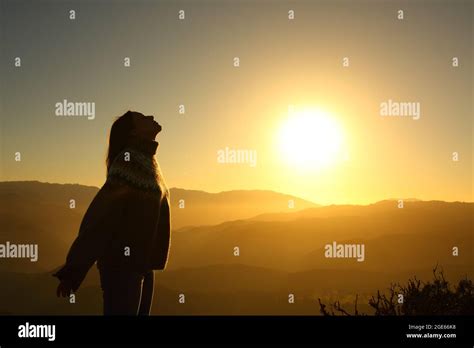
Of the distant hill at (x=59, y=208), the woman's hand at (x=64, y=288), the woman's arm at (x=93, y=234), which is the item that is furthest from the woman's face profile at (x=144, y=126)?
the distant hill at (x=59, y=208)

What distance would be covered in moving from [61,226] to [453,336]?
12.1 metres

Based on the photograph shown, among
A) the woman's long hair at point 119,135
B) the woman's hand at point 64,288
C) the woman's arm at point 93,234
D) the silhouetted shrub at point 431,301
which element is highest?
the woman's long hair at point 119,135

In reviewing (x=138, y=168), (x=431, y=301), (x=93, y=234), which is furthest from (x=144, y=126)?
(x=431, y=301)

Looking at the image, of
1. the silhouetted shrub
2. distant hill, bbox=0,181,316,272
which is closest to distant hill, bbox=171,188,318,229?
distant hill, bbox=0,181,316,272

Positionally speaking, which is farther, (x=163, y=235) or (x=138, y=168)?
(x=163, y=235)

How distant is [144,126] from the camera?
4434 millimetres

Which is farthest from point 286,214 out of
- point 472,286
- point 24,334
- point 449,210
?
point 24,334

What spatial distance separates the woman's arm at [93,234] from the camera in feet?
12.9

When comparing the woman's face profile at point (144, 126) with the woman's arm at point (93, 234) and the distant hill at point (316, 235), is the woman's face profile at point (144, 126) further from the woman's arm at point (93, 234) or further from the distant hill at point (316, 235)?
the distant hill at point (316, 235)

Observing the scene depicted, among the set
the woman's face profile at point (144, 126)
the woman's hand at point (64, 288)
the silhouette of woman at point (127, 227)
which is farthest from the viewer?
the woman's face profile at point (144, 126)

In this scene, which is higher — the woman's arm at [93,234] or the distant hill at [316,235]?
the distant hill at [316,235]

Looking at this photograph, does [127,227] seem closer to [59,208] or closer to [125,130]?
[125,130]

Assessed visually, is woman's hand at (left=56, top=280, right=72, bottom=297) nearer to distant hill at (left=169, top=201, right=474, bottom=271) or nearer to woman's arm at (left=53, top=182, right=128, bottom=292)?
woman's arm at (left=53, top=182, right=128, bottom=292)

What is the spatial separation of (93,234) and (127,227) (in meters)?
0.26
